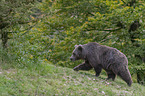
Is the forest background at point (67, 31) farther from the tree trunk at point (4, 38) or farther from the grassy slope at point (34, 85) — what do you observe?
the grassy slope at point (34, 85)

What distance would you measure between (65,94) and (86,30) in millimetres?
8903

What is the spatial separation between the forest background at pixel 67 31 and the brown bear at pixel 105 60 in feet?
6.64

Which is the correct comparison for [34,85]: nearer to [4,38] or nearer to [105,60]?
[4,38]

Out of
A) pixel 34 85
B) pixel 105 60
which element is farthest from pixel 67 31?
pixel 34 85

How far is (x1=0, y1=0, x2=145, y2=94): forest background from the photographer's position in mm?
7270

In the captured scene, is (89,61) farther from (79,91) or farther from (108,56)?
(79,91)

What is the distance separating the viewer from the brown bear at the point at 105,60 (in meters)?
9.38

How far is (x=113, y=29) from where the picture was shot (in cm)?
1400

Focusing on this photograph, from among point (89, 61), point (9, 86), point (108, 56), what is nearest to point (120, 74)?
point (108, 56)

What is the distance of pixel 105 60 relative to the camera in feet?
33.2

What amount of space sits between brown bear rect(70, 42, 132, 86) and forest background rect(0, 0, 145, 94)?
202cm

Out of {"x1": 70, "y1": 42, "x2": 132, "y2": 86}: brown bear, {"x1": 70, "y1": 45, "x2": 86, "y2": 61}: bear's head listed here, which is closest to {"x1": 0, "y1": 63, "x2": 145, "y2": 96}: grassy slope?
{"x1": 70, "y1": 42, "x2": 132, "y2": 86}: brown bear

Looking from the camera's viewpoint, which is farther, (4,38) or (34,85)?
(4,38)

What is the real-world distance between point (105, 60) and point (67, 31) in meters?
4.72
